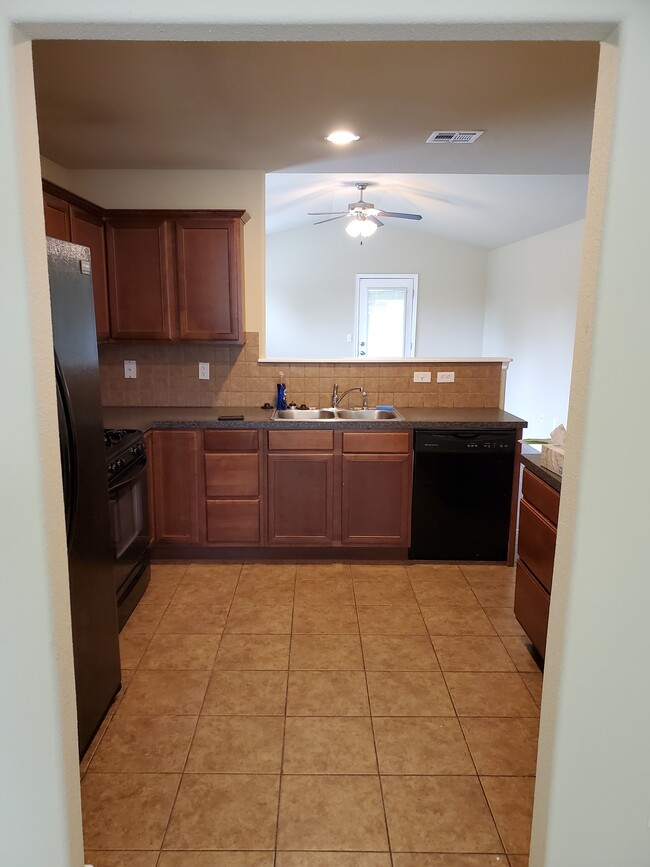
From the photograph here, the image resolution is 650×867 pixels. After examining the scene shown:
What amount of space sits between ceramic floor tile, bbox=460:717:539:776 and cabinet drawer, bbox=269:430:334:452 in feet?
5.84

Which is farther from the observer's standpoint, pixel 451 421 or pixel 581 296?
pixel 451 421

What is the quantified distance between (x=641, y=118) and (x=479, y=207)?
588 centimetres

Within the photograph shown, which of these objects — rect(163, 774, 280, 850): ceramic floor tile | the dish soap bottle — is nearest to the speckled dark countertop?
rect(163, 774, 280, 850): ceramic floor tile

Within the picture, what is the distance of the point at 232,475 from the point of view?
12.1 feet

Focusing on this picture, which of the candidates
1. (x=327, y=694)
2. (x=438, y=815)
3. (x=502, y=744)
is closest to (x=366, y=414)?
(x=327, y=694)

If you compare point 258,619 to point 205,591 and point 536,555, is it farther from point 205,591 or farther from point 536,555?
point 536,555

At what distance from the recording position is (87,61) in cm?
231

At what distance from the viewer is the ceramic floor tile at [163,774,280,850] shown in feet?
5.73

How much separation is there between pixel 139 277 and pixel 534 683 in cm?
314

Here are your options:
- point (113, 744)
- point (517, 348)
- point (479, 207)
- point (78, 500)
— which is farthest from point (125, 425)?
point (517, 348)

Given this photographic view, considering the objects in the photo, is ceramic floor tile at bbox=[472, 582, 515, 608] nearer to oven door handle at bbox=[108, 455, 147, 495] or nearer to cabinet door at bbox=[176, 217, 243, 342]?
oven door handle at bbox=[108, 455, 147, 495]

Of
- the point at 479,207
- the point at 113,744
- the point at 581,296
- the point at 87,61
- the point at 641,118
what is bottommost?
the point at 113,744

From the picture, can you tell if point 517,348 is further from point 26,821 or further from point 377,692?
point 26,821

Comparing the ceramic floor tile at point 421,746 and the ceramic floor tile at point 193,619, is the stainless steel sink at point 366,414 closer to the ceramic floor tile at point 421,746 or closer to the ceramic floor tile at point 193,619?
the ceramic floor tile at point 193,619
